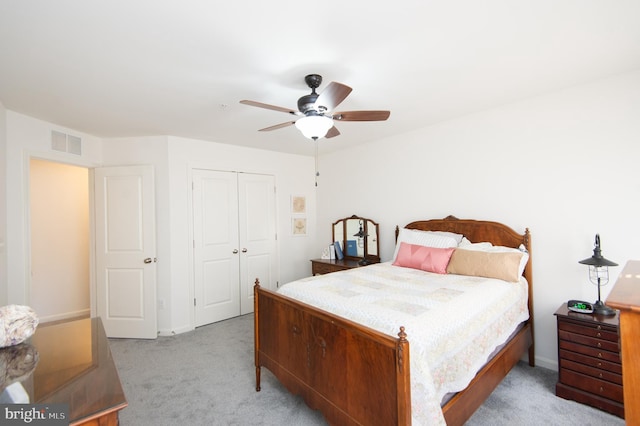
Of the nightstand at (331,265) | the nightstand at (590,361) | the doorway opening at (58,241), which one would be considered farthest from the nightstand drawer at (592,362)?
the doorway opening at (58,241)

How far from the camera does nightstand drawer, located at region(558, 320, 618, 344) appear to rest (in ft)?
6.73

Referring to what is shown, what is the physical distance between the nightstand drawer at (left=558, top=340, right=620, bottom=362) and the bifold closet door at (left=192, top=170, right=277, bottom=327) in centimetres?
357

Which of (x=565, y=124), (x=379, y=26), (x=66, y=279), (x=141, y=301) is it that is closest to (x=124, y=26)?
(x=379, y=26)

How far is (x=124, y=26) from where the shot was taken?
1618 mm

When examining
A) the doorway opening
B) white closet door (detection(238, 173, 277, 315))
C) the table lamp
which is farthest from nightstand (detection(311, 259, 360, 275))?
the doorway opening

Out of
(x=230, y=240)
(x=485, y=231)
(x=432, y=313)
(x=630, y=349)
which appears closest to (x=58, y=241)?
(x=230, y=240)

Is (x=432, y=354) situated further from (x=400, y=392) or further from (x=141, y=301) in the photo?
(x=141, y=301)

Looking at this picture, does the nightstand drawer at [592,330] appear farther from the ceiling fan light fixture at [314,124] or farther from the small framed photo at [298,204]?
the small framed photo at [298,204]

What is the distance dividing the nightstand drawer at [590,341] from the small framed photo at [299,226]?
3.55m

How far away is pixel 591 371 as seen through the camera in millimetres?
2131

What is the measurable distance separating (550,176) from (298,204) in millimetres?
3379

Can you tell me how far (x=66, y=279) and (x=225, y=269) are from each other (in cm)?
233

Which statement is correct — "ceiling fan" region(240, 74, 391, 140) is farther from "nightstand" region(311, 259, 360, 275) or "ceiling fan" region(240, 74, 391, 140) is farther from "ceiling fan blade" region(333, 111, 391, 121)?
"nightstand" region(311, 259, 360, 275)

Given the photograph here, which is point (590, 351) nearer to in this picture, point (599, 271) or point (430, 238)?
point (599, 271)
